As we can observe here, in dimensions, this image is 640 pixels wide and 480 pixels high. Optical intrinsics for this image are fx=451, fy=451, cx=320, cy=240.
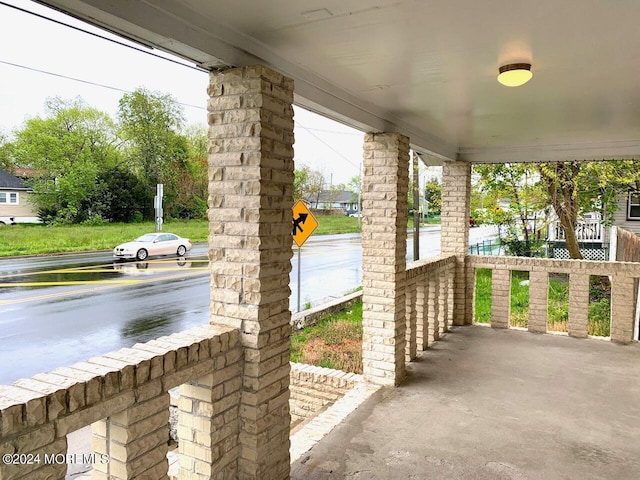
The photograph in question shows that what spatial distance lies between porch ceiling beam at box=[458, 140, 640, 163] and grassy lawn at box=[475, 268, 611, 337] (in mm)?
2609

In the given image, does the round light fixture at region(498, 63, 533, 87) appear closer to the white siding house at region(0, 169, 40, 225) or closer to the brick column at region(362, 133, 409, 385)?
the brick column at region(362, 133, 409, 385)

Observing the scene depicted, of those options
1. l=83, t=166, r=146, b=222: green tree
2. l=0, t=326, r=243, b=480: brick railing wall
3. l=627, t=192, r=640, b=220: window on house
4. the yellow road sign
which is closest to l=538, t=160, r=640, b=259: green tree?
l=627, t=192, r=640, b=220: window on house

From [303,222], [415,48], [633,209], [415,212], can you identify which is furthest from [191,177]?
[633,209]

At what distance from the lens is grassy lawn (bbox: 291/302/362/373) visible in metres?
5.88

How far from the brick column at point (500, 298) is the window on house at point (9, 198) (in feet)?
18.2

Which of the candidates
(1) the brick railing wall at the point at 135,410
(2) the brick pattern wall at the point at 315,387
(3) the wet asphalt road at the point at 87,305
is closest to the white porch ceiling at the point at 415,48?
(1) the brick railing wall at the point at 135,410

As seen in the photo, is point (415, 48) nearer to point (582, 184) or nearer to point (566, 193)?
point (582, 184)

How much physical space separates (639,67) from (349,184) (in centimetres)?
2269

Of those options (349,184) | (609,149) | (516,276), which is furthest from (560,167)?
(349,184)

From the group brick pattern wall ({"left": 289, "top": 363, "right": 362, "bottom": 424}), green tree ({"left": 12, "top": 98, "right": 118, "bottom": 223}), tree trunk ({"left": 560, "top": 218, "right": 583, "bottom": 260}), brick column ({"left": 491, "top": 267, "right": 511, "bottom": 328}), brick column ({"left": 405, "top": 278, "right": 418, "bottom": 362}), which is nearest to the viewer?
green tree ({"left": 12, "top": 98, "right": 118, "bottom": 223})

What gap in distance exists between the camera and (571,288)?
5.94m

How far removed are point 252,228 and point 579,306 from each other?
206 inches

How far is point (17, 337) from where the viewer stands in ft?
18.5

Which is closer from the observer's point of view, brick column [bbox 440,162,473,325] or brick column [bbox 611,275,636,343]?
brick column [bbox 611,275,636,343]
